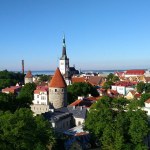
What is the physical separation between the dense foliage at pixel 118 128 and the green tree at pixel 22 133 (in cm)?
592

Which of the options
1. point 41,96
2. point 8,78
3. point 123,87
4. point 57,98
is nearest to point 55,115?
point 57,98

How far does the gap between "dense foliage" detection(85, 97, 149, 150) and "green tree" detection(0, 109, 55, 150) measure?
592 cm

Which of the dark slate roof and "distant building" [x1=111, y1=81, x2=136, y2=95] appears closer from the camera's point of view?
the dark slate roof

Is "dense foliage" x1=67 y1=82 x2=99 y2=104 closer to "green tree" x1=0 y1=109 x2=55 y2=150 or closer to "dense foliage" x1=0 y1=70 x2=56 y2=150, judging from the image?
→ "dense foliage" x1=0 y1=70 x2=56 y2=150

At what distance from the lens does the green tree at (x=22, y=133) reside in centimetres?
2244

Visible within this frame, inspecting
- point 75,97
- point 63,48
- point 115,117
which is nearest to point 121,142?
point 115,117

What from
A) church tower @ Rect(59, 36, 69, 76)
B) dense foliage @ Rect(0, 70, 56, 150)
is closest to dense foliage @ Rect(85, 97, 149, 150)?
dense foliage @ Rect(0, 70, 56, 150)

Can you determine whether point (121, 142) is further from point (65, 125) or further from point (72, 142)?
point (65, 125)

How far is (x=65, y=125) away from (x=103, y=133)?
8235 millimetres

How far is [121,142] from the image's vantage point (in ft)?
88.4

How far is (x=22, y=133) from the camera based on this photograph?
76.2ft

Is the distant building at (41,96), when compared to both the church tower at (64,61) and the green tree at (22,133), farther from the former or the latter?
the church tower at (64,61)

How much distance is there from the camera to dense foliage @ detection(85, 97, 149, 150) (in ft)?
90.2

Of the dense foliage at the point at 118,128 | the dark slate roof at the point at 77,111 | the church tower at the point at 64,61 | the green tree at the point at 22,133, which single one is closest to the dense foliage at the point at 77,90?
the dark slate roof at the point at 77,111
